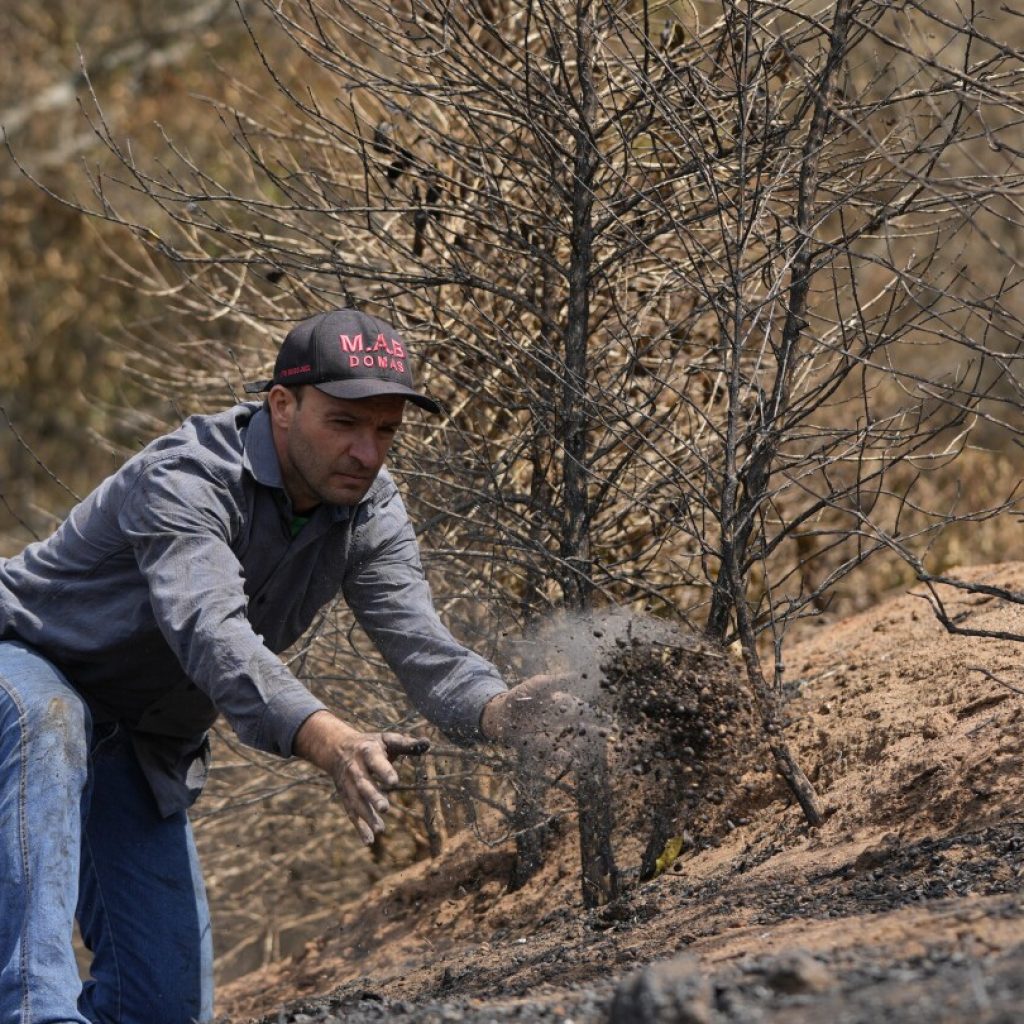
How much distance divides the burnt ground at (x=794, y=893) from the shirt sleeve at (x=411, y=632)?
459 mm

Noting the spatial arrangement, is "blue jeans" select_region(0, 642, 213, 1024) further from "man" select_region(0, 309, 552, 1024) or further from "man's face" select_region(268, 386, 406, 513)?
"man's face" select_region(268, 386, 406, 513)

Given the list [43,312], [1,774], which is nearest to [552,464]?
[1,774]

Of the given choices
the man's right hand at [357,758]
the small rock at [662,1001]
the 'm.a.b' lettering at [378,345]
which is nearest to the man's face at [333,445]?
the 'm.a.b' lettering at [378,345]

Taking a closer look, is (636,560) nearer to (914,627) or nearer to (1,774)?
(914,627)

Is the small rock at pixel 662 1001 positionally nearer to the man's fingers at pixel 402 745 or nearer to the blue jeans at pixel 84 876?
the man's fingers at pixel 402 745

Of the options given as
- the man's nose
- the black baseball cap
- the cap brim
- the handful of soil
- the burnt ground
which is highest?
the black baseball cap

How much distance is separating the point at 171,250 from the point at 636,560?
179 centimetres

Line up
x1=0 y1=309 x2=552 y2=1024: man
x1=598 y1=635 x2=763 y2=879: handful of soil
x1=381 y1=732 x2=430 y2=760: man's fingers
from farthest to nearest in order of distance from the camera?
x1=598 y1=635 x2=763 y2=879: handful of soil
x1=0 y1=309 x2=552 y2=1024: man
x1=381 y1=732 x2=430 y2=760: man's fingers

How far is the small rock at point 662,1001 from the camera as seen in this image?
2.49 m

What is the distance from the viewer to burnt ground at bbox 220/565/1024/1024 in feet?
8.63

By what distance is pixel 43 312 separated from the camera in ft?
52.4

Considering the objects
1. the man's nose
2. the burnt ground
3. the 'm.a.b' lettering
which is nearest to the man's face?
the man's nose

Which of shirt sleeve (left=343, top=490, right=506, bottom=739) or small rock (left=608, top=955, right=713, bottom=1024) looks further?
shirt sleeve (left=343, top=490, right=506, bottom=739)

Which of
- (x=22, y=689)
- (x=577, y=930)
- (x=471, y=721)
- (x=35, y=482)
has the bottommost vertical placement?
(x=577, y=930)
